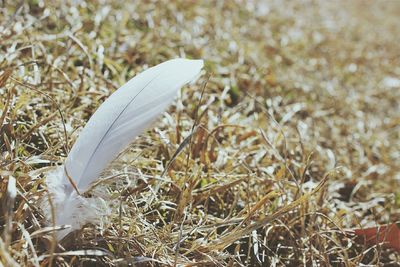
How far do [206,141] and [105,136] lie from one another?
19.4 inches

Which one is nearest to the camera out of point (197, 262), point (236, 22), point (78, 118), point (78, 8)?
point (197, 262)

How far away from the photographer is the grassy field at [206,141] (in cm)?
123

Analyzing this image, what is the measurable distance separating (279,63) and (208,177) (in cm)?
122

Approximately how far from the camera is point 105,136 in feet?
3.81

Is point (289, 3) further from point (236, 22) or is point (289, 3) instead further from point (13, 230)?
point (13, 230)

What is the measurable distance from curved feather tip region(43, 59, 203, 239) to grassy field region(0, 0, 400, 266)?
2.0 inches

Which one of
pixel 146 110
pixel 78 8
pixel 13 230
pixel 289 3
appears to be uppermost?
pixel 78 8

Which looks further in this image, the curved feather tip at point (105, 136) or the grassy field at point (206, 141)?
the grassy field at point (206, 141)

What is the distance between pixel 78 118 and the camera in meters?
1.57

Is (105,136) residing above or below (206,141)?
above

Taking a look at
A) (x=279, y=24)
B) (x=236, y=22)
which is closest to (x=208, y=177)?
(x=236, y=22)

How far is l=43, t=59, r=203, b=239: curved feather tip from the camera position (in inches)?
44.1

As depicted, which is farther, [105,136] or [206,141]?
[206,141]

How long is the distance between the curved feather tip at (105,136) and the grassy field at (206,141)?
0.05 meters
